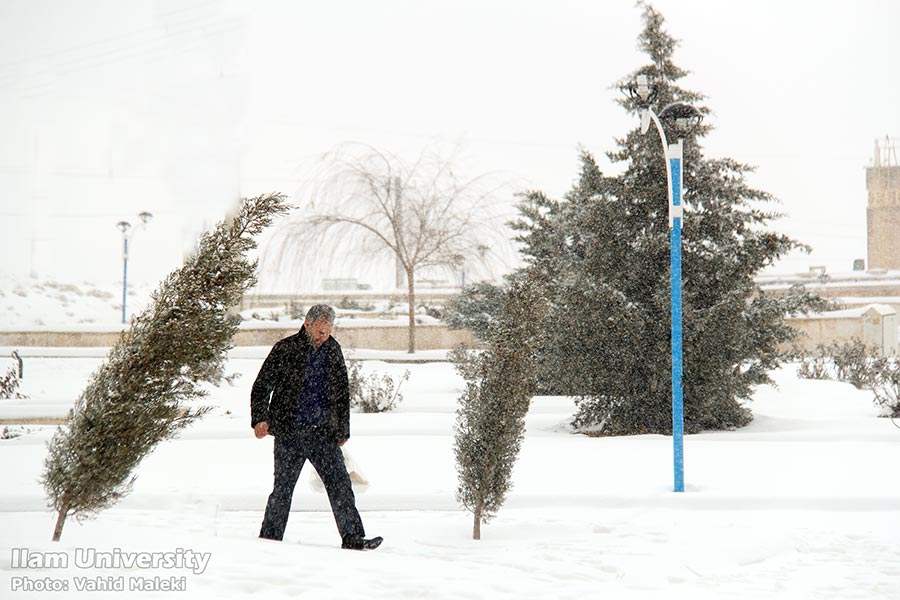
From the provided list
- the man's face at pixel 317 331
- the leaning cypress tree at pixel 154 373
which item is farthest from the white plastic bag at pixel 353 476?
the leaning cypress tree at pixel 154 373

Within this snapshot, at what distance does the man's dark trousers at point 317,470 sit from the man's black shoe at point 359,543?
32mm

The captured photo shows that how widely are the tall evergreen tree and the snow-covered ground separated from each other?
33.4 inches

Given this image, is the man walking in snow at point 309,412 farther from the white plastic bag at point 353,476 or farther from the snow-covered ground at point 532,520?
the white plastic bag at point 353,476

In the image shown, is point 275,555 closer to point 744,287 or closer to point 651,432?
point 651,432

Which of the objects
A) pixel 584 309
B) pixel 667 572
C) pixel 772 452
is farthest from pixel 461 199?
pixel 667 572

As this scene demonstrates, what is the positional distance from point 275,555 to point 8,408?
11.6m

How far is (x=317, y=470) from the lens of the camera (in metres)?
5.79

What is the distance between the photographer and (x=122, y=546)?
4707mm

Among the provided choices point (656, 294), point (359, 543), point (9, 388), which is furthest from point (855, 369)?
point (359, 543)

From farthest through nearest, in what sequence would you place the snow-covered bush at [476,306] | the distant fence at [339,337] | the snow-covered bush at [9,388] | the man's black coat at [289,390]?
the distant fence at [339,337]
the snow-covered bush at [476,306]
the snow-covered bush at [9,388]
the man's black coat at [289,390]

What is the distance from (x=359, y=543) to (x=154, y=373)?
1.63 m

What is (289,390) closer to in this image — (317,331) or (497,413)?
(317,331)

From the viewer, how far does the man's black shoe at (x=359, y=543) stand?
5.77 metres

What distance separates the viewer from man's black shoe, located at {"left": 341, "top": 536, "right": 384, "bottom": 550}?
18.9 feet
